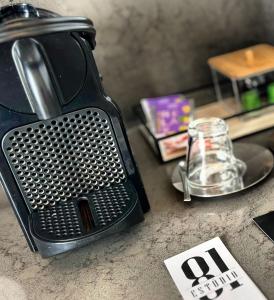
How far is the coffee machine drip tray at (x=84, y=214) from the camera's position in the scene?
2.12 feet

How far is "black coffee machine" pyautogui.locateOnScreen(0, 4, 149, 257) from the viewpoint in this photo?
0.57 m

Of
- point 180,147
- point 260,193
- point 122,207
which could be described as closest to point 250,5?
point 180,147

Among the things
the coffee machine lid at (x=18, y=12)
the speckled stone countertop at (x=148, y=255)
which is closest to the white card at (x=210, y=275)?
the speckled stone countertop at (x=148, y=255)

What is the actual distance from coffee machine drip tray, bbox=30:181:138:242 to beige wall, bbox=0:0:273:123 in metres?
0.46

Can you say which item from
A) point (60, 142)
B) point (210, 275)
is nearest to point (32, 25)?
point (60, 142)

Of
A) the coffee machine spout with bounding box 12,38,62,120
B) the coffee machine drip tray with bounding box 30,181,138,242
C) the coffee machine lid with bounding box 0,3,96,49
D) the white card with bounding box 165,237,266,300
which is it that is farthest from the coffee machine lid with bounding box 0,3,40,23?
the white card with bounding box 165,237,266,300

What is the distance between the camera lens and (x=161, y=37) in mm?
1075

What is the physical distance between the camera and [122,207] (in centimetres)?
68

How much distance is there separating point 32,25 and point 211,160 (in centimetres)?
47

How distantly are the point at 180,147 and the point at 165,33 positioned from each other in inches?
13.9

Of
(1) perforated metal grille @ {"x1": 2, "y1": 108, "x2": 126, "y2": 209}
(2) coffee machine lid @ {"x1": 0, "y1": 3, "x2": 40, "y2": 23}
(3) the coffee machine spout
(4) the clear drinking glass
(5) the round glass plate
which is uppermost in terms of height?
(2) coffee machine lid @ {"x1": 0, "y1": 3, "x2": 40, "y2": 23}

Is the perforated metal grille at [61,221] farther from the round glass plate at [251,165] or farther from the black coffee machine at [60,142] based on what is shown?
the round glass plate at [251,165]

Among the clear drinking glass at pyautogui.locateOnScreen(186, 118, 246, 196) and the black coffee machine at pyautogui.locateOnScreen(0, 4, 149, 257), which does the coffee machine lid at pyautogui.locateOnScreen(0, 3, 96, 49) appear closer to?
the black coffee machine at pyautogui.locateOnScreen(0, 4, 149, 257)

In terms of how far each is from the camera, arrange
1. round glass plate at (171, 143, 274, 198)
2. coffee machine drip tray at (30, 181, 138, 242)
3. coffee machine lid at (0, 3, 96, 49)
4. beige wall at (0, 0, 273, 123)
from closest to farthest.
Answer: coffee machine lid at (0, 3, 96, 49), coffee machine drip tray at (30, 181, 138, 242), round glass plate at (171, 143, 274, 198), beige wall at (0, 0, 273, 123)
